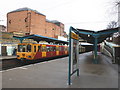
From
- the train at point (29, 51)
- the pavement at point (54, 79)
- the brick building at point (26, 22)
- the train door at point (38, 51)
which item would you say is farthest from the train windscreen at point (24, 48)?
the brick building at point (26, 22)

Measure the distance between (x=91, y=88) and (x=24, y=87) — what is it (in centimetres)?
273

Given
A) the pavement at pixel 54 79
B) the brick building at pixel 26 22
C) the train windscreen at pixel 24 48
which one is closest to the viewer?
the pavement at pixel 54 79

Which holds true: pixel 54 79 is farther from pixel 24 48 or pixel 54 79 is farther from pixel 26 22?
pixel 26 22

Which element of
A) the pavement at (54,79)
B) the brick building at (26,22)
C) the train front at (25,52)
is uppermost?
the brick building at (26,22)

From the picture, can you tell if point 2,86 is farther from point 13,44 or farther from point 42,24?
point 42,24

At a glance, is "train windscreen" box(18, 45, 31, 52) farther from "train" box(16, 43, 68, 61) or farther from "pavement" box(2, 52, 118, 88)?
"pavement" box(2, 52, 118, 88)

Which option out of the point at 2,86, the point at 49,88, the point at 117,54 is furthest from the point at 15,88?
the point at 117,54

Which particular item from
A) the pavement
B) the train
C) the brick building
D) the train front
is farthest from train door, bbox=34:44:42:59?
the brick building

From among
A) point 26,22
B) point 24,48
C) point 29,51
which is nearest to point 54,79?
point 29,51

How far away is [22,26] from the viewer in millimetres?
44438

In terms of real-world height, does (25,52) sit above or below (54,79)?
above

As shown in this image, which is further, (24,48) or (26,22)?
(26,22)

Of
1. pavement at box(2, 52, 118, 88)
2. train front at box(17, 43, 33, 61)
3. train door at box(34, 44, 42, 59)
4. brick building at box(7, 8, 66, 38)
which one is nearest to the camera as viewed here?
pavement at box(2, 52, 118, 88)

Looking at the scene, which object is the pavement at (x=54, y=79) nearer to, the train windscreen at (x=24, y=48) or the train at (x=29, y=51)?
the train at (x=29, y=51)
